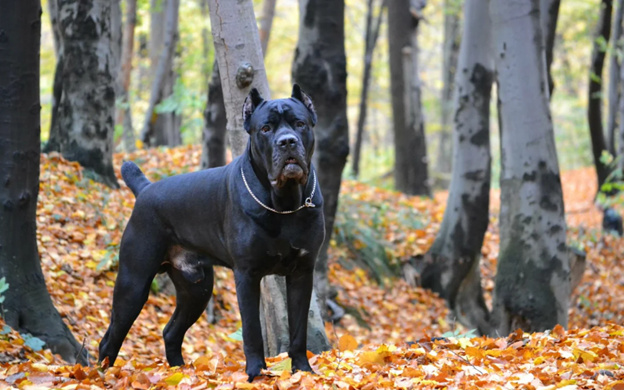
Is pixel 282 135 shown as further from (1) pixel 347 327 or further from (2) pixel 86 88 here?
(2) pixel 86 88

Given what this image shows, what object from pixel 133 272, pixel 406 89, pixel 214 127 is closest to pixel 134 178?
pixel 133 272

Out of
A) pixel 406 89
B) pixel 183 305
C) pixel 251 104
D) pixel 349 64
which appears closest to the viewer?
pixel 251 104

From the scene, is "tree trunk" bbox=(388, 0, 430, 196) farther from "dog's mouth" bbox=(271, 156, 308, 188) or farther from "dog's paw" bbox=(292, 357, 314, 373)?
"dog's mouth" bbox=(271, 156, 308, 188)

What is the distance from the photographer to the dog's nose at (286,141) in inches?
157

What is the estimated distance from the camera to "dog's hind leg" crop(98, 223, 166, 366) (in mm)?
5012

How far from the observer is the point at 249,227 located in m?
4.25

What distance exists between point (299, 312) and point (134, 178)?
1.91 metres

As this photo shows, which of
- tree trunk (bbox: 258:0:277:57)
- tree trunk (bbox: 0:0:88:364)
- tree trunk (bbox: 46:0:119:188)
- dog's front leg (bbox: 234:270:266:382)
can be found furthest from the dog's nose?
tree trunk (bbox: 258:0:277:57)

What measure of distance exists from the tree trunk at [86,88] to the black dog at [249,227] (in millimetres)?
5334

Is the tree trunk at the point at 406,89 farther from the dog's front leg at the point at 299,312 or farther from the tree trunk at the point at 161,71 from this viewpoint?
the dog's front leg at the point at 299,312

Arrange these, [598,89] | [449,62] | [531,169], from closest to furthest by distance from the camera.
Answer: [531,169] → [598,89] → [449,62]

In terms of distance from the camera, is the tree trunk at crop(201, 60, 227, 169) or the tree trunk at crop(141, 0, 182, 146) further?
the tree trunk at crop(141, 0, 182, 146)

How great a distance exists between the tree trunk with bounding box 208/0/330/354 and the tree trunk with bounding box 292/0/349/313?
2.19 meters

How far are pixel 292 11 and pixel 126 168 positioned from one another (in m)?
24.6
